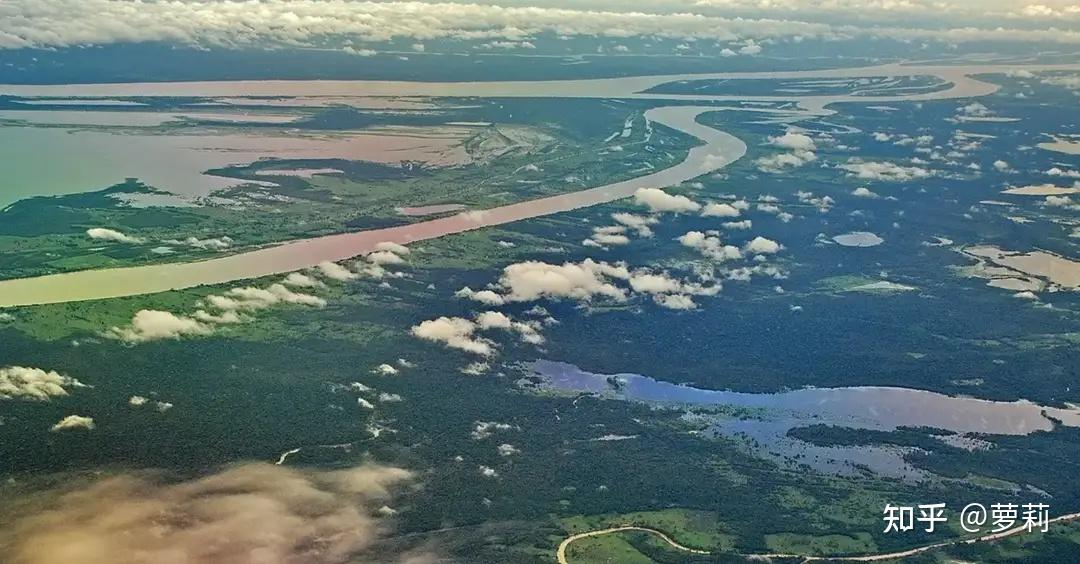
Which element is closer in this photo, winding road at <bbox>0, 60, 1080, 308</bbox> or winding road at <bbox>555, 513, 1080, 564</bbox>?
winding road at <bbox>555, 513, 1080, 564</bbox>

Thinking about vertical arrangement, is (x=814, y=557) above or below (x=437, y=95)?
below

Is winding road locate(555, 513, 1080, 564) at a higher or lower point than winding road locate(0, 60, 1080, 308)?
lower

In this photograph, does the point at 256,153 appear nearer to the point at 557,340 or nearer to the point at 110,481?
the point at 557,340

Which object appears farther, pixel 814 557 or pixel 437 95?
pixel 437 95

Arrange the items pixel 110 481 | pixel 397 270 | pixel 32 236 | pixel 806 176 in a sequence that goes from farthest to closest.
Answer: pixel 806 176, pixel 32 236, pixel 397 270, pixel 110 481

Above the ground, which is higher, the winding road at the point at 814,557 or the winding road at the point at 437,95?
the winding road at the point at 437,95

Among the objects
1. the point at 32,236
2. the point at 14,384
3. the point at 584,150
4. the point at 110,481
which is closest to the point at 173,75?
the point at 584,150

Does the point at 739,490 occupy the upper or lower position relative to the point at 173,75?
lower

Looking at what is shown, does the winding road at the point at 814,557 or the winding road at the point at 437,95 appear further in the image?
the winding road at the point at 437,95
